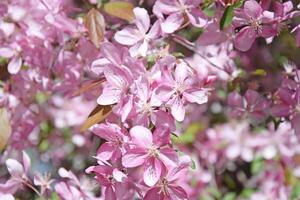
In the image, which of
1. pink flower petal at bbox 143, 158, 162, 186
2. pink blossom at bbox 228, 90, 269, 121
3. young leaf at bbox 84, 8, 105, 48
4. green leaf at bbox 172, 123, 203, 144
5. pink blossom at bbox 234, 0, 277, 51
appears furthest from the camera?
green leaf at bbox 172, 123, 203, 144

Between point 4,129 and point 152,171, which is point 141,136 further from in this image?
point 4,129

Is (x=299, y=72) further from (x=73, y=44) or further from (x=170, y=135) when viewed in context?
(x=73, y=44)

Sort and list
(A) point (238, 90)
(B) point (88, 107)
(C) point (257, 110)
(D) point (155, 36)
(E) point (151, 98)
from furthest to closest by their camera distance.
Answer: (B) point (88, 107) < (A) point (238, 90) < (C) point (257, 110) < (D) point (155, 36) < (E) point (151, 98)

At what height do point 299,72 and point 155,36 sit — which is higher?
point 155,36

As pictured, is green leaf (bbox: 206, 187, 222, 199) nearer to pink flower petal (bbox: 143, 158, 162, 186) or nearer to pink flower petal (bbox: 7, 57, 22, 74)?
pink flower petal (bbox: 7, 57, 22, 74)

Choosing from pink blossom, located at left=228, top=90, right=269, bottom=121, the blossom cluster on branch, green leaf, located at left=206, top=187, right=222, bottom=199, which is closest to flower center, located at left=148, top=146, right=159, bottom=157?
the blossom cluster on branch

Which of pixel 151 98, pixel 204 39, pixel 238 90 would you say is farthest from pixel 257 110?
pixel 151 98

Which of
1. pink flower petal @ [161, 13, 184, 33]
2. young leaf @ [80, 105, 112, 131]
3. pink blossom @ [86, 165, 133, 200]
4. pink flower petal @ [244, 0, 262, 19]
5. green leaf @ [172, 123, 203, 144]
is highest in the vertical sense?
pink flower petal @ [244, 0, 262, 19]

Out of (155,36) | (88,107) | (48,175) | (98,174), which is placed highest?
(155,36)

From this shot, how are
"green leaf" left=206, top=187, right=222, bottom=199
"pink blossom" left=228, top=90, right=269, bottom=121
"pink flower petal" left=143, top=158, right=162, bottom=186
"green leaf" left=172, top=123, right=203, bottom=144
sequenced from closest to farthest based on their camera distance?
"pink flower petal" left=143, top=158, right=162, bottom=186 → "pink blossom" left=228, top=90, right=269, bottom=121 → "green leaf" left=206, top=187, right=222, bottom=199 → "green leaf" left=172, top=123, right=203, bottom=144
